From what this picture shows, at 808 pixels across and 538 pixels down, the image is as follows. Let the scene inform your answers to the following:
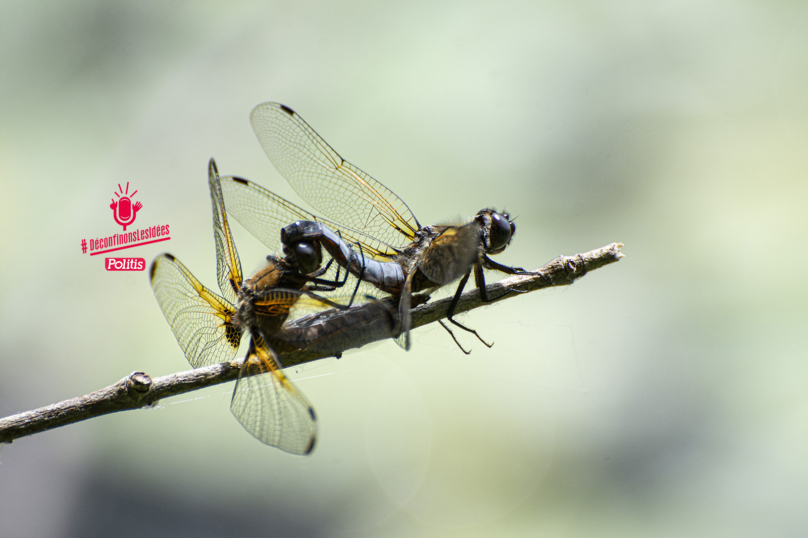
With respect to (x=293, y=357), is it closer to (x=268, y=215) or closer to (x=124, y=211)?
(x=268, y=215)

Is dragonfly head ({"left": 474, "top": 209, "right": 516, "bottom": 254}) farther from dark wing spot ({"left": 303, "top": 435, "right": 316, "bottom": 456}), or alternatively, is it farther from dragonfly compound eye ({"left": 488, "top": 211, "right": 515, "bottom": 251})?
dark wing spot ({"left": 303, "top": 435, "right": 316, "bottom": 456})

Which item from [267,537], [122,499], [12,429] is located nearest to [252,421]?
[12,429]

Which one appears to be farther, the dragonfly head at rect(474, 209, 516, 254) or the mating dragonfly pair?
the dragonfly head at rect(474, 209, 516, 254)

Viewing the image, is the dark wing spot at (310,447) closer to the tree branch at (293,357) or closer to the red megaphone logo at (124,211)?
the tree branch at (293,357)

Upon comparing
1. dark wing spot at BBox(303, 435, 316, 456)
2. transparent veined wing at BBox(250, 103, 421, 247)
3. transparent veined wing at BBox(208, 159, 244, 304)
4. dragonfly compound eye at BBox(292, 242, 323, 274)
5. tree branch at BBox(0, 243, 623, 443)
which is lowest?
dark wing spot at BBox(303, 435, 316, 456)

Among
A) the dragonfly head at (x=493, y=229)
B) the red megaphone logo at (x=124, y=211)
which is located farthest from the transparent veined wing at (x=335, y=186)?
the red megaphone logo at (x=124, y=211)
